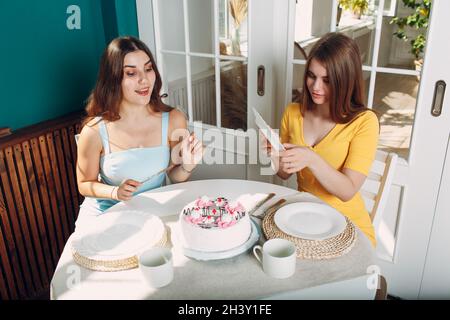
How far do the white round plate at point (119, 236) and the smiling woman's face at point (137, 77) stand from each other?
516 mm

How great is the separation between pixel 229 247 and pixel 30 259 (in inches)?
52.0

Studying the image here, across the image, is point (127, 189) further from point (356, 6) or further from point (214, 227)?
point (356, 6)

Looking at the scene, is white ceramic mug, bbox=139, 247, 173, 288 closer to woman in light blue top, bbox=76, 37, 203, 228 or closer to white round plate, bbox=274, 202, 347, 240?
white round plate, bbox=274, 202, 347, 240

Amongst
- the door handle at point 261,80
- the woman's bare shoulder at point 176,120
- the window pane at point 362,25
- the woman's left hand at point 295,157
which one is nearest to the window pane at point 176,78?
the door handle at point 261,80

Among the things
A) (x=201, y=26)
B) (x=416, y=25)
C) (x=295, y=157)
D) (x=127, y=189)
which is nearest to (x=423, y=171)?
(x=416, y=25)

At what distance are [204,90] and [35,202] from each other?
3.49 ft

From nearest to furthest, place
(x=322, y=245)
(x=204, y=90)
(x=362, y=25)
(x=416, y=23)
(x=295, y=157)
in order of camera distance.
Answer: (x=322, y=245) < (x=295, y=157) < (x=416, y=23) < (x=362, y=25) < (x=204, y=90)

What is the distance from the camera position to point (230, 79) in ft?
7.60

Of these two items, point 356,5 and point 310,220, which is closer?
point 310,220

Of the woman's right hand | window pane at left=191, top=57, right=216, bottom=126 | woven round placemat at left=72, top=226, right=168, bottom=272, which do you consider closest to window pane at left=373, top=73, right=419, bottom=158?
window pane at left=191, top=57, right=216, bottom=126

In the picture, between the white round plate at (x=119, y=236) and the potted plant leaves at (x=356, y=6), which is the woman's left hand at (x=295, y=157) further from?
the potted plant leaves at (x=356, y=6)

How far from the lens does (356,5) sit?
1.84 m

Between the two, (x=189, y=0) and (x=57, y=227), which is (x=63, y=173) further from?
(x=189, y=0)
